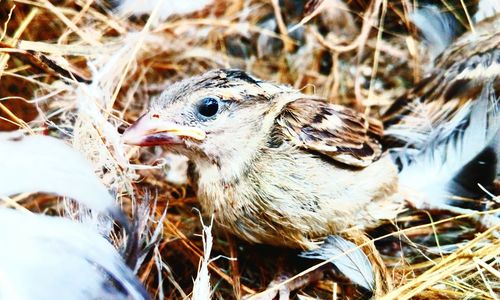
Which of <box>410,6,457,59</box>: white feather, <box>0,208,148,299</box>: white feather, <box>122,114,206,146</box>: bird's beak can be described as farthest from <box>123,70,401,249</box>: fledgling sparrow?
<box>410,6,457,59</box>: white feather

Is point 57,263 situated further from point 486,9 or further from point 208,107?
point 486,9

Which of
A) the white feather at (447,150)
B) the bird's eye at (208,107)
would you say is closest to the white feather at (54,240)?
the bird's eye at (208,107)

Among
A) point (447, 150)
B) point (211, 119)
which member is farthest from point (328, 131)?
point (447, 150)

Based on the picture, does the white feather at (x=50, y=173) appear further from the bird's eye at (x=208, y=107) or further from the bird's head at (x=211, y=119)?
the bird's eye at (x=208, y=107)

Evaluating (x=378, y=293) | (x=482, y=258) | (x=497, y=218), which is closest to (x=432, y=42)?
(x=497, y=218)

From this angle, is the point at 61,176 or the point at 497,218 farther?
the point at 497,218

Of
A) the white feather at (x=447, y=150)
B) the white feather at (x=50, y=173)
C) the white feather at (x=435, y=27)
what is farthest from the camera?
the white feather at (x=435, y=27)

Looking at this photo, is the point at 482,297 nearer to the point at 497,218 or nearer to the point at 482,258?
the point at 482,258
